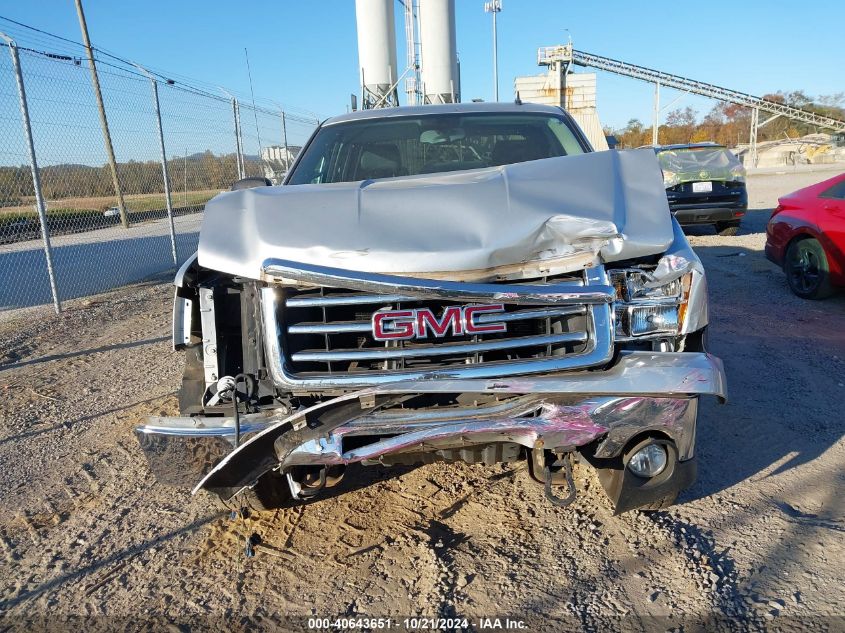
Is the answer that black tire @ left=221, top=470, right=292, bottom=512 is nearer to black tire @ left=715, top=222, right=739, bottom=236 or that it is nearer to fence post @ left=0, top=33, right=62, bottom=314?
fence post @ left=0, top=33, right=62, bottom=314

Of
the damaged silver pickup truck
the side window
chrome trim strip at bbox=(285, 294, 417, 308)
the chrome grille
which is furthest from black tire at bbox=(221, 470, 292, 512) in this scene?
the side window

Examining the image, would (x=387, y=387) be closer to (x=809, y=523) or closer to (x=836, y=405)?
(x=809, y=523)

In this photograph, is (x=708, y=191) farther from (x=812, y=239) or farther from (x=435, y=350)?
(x=435, y=350)

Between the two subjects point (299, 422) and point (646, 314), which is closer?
point (299, 422)

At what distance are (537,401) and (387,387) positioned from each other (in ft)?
1.79

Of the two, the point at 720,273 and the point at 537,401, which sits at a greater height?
the point at 537,401

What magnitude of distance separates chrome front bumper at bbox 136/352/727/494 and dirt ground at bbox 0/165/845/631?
0.58 meters

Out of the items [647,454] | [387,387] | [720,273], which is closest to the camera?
[387,387]

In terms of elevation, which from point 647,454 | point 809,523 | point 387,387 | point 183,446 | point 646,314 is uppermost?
point 646,314

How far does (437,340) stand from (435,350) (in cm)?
9

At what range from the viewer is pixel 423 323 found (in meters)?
2.35

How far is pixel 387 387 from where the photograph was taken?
2277 mm

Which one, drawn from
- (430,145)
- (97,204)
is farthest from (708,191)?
(97,204)

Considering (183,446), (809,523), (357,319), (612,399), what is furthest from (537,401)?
(809,523)
